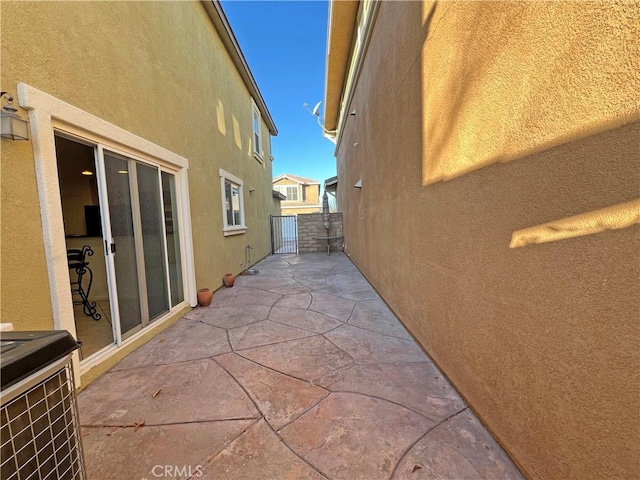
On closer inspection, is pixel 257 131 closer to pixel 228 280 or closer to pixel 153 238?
pixel 228 280

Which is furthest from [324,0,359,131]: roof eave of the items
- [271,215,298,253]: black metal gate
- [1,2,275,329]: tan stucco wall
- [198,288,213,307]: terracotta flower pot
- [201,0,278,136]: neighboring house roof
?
[198,288,213,307]: terracotta flower pot

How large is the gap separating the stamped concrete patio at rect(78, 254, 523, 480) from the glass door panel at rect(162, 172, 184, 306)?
746mm

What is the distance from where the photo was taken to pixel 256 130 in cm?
909

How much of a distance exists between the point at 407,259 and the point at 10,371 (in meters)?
3.11

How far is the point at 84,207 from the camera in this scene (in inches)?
191

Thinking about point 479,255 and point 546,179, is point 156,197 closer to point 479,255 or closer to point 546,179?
point 479,255

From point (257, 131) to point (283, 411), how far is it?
9.04 metres

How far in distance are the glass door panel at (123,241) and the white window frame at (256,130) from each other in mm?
6026

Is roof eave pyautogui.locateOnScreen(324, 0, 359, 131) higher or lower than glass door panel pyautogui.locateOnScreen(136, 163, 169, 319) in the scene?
higher

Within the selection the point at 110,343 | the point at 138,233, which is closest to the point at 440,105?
the point at 138,233

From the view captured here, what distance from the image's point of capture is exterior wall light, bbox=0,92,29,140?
1777 millimetres

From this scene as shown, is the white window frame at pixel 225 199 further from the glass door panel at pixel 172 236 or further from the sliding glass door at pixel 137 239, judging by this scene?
the sliding glass door at pixel 137 239

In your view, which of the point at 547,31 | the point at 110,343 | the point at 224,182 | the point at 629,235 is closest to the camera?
the point at 629,235

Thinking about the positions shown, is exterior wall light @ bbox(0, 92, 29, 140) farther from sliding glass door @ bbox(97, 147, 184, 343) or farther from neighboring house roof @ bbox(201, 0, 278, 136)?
neighboring house roof @ bbox(201, 0, 278, 136)
